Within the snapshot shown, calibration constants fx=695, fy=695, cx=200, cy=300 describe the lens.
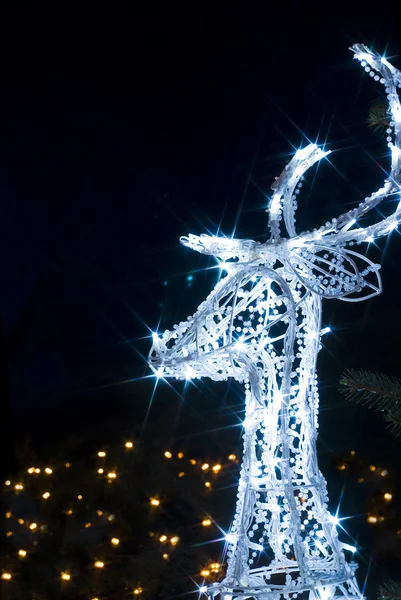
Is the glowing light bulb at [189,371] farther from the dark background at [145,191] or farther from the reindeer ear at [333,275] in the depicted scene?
the dark background at [145,191]

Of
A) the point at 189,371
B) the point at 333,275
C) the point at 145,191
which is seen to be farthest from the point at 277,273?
the point at 145,191

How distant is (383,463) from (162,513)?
0.75 metres

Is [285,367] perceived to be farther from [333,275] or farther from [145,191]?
[145,191]

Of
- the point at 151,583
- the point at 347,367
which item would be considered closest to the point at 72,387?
the point at 151,583

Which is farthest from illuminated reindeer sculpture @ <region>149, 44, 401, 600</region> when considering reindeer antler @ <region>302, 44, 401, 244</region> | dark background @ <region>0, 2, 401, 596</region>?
dark background @ <region>0, 2, 401, 596</region>

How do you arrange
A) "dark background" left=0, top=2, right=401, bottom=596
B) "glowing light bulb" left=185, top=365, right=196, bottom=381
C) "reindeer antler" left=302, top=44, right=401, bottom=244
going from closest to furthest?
"reindeer antler" left=302, top=44, right=401, bottom=244 < "glowing light bulb" left=185, top=365, right=196, bottom=381 < "dark background" left=0, top=2, right=401, bottom=596

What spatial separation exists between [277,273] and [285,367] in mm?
179

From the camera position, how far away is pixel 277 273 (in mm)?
1328

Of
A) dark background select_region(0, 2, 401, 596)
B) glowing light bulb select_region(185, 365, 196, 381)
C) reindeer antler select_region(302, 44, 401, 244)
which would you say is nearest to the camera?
reindeer antler select_region(302, 44, 401, 244)

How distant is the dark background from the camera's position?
7.42 ft

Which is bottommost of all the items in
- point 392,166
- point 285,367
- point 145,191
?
point 285,367

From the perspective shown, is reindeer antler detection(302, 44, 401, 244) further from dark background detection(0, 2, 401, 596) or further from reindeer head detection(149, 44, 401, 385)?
dark background detection(0, 2, 401, 596)

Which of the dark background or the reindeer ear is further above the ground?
the dark background

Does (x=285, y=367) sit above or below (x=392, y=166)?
below
